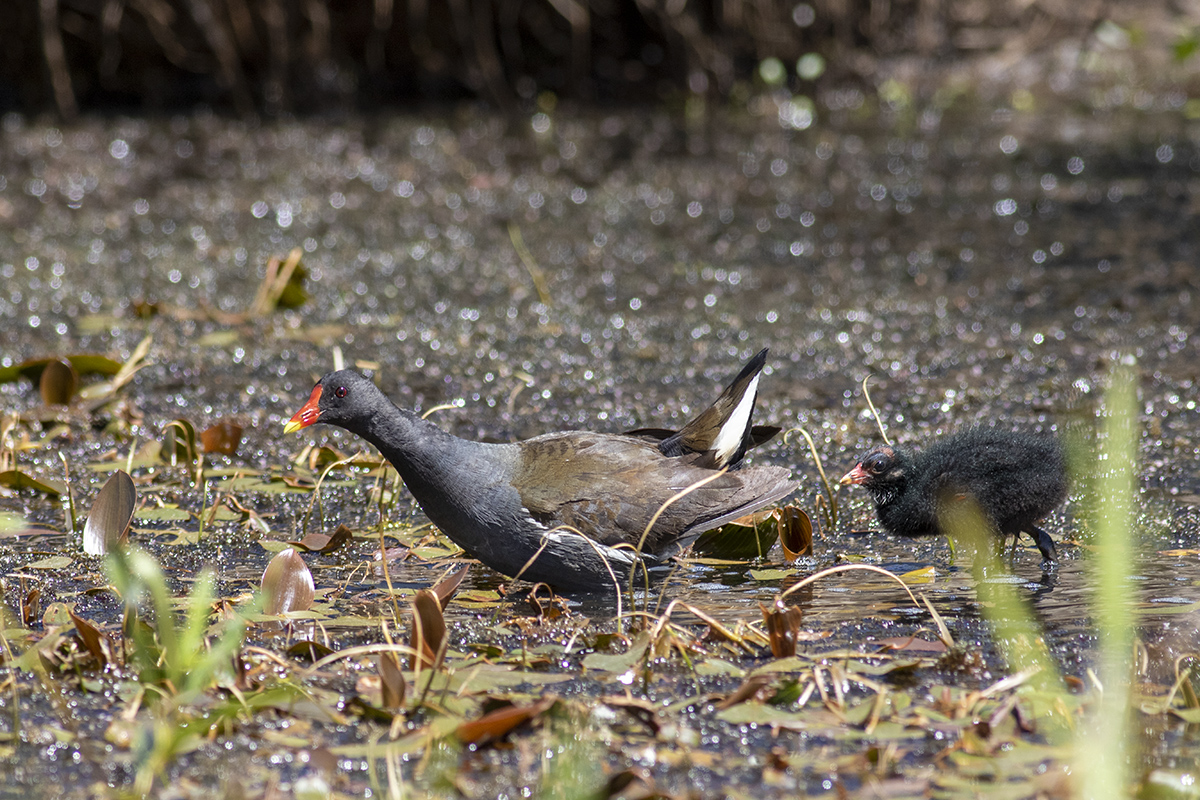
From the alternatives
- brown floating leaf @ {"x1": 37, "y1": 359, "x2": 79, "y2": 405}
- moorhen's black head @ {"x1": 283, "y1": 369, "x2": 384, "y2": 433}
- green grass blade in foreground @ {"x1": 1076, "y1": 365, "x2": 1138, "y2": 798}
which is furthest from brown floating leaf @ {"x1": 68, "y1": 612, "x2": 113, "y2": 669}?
brown floating leaf @ {"x1": 37, "y1": 359, "x2": 79, "y2": 405}

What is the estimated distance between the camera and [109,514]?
3.18 metres

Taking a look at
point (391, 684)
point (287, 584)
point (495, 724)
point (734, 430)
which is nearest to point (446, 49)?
point (734, 430)

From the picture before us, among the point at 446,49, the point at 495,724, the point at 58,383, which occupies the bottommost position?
the point at 495,724

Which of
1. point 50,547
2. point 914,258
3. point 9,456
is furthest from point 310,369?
point 914,258

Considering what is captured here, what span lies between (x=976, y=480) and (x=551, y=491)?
3.31 feet

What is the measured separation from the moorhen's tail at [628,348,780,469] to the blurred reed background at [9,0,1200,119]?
5.31 metres

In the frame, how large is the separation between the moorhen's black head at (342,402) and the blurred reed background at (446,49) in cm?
540

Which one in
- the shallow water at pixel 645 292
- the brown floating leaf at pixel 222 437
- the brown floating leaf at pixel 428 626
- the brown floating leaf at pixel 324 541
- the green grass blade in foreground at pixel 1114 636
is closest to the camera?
the green grass blade in foreground at pixel 1114 636

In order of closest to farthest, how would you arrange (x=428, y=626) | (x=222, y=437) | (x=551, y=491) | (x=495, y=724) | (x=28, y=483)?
(x=495, y=724) < (x=428, y=626) < (x=551, y=491) < (x=28, y=483) < (x=222, y=437)

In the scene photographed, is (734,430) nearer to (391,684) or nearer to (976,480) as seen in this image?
(976,480)

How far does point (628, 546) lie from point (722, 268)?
9.96 ft

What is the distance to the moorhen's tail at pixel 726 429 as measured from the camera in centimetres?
335

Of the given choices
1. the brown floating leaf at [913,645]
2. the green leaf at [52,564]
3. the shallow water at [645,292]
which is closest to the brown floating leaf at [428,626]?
the shallow water at [645,292]

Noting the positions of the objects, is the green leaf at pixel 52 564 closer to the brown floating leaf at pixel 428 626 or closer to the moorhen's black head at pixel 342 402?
the moorhen's black head at pixel 342 402
